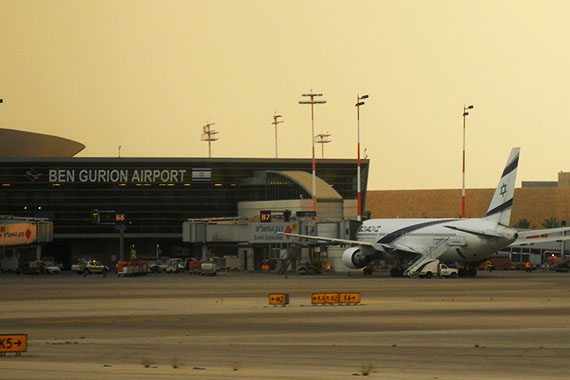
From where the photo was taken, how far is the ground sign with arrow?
2694cm

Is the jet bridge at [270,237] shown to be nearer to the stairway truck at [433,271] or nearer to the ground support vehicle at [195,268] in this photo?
the ground support vehicle at [195,268]

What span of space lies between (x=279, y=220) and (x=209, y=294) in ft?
203

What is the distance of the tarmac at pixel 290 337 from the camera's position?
2380 cm

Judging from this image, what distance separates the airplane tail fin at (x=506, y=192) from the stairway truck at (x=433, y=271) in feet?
19.3

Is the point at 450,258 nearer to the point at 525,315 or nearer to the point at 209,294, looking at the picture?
the point at 209,294

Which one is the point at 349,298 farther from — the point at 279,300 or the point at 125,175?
the point at 125,175

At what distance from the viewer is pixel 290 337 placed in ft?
107

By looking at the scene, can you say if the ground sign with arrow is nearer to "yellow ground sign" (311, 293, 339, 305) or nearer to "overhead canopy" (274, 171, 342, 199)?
"yellow ground sign" (311, 293, 339, 305)

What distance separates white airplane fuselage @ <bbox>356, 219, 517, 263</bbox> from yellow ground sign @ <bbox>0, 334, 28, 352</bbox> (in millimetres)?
61031

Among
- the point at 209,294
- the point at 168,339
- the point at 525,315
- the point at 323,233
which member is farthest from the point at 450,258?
the point at 168,339

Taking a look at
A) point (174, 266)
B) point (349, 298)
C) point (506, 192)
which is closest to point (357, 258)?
point (506, 192)

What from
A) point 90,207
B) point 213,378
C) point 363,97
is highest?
point 363,97

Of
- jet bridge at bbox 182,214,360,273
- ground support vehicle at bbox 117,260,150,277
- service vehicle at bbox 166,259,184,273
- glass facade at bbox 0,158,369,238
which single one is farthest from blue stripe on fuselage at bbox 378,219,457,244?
glass facade at bbox 0,158,369,238

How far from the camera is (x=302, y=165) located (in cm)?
16112
